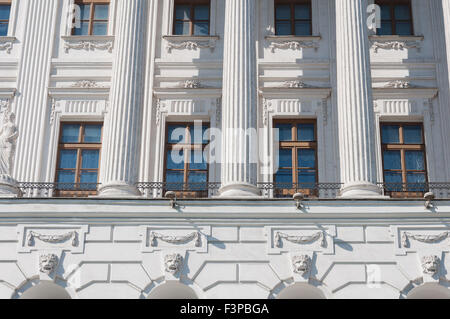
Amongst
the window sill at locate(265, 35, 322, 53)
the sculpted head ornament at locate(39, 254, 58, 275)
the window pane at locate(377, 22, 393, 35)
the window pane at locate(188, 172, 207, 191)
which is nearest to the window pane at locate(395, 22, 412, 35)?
the window pane at locate(377, 22, 393, 35)

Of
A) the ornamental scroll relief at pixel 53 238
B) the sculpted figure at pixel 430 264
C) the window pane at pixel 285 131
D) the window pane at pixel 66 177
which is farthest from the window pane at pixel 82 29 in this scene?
the sculpted figure at pixel 430 264

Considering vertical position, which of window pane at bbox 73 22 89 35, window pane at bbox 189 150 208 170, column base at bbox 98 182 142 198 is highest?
window pane at bbox 73 22 89 35

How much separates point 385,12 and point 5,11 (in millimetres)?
11397

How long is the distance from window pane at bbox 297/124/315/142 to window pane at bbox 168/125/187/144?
3.20m

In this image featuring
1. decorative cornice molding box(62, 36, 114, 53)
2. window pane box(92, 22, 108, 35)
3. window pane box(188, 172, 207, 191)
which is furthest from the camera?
window pane box(92, 22, 108, 35)

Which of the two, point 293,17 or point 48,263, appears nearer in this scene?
point 48,263

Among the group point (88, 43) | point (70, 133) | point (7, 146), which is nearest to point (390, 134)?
point (70, 133)

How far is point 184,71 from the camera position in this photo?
82.3ft

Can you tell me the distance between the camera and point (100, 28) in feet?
84.7

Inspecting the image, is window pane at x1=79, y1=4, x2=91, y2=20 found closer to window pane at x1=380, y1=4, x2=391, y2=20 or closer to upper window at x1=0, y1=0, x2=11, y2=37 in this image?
upper window at x1=0, y1=0, x2=11, y2=37

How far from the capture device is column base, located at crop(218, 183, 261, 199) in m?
20.9

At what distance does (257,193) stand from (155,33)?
686 cm

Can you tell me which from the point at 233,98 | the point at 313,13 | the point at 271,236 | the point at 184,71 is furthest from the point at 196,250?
the point at 313,13

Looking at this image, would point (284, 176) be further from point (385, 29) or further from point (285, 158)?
point (385, 29)
